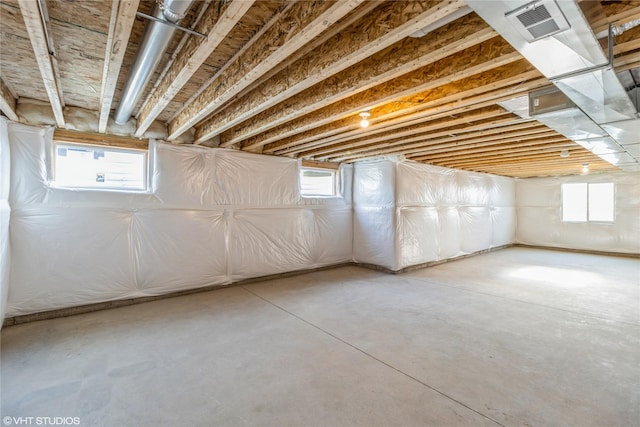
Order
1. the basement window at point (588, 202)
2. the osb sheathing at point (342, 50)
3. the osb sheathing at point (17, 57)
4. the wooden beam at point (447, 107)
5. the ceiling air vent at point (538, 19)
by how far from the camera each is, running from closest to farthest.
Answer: the ceiling air vent at point (538, 19) → the osb sheathing at point (342, 50) → the osb sheathing at point (17, 57) → the wooden beam at point (447, 107) → the basement window at point (588, 202)

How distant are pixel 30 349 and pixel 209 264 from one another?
1914 millimetres

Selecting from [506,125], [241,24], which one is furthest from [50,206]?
[506,125]

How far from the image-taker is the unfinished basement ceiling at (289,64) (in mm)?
1463

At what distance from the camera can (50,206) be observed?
302 centimetres

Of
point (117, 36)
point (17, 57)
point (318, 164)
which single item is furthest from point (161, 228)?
point (318, 164)

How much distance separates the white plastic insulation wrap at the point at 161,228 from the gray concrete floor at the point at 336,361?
353 millimetres

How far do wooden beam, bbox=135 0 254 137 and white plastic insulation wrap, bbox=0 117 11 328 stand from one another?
52.8 inches

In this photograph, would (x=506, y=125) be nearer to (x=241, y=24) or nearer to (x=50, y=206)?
(x=241, y=24)

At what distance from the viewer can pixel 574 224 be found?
7457 millimetres

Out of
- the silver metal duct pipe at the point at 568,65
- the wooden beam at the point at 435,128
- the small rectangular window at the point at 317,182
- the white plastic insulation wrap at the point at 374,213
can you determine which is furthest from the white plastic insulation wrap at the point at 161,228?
the silver metal duct pipe at the point at 568,65

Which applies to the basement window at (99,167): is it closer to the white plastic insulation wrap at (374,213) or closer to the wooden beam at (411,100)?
the wooden beam at (411,100)

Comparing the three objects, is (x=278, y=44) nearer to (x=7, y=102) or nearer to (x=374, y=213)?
(x=7, y=102)

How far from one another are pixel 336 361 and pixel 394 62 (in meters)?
2.20

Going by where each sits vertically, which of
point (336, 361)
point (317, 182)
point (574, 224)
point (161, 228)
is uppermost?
point (317, 182)
